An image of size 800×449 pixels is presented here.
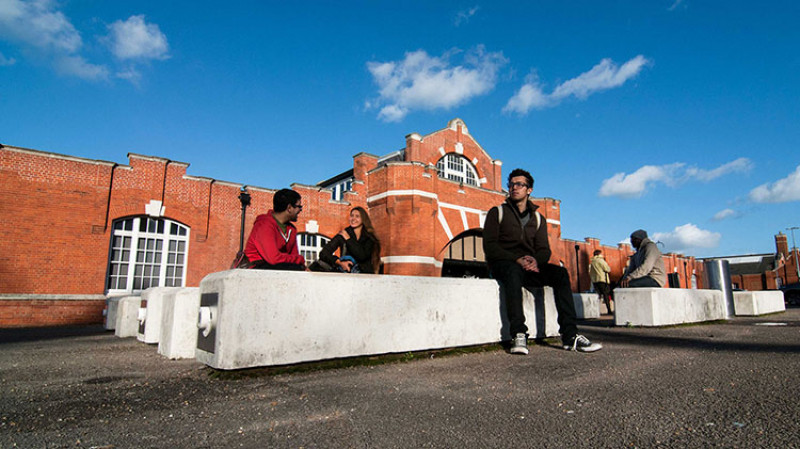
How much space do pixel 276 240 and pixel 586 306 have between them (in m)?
9.23

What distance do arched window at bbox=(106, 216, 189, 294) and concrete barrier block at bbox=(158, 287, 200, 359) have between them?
1125 centimetres

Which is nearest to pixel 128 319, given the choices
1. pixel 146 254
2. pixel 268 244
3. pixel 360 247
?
pixel 360 247

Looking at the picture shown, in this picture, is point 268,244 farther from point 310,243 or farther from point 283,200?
point 310,243

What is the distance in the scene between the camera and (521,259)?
4504 millimetres

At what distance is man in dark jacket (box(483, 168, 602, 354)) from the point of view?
438 centimetres

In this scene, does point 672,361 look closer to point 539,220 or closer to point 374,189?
point 539,220

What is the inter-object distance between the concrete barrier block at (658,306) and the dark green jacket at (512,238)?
348 cm

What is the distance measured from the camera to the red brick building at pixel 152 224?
1224cm

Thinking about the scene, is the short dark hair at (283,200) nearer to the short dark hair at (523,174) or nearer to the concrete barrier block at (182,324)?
the concrete barrier block at (182,324)

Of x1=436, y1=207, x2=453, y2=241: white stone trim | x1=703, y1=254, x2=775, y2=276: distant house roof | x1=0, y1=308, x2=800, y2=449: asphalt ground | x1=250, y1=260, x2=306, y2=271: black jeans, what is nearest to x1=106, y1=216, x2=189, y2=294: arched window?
x1=436, y1=207, x2=453, y2=241: white stone trim

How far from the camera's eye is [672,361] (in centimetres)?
366

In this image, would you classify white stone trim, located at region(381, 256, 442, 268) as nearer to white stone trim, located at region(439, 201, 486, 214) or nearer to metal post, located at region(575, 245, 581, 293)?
white stone trim, located at region(439, 201, 486, 214)

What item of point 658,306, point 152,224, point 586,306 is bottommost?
point 586,306

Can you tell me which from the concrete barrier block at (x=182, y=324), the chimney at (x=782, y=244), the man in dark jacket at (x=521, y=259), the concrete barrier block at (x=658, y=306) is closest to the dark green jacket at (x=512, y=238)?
the man in dark jacket at (x=521, y=259)
